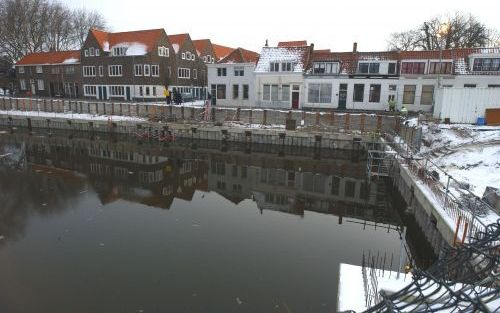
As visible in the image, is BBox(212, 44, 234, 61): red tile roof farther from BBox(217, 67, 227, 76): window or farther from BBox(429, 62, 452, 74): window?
BBox(429, 62, 452, 74): window

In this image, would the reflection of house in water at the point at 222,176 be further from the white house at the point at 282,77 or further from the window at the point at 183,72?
the window at the point at 183,72

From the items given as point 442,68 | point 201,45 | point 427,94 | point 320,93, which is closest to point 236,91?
point 320,93

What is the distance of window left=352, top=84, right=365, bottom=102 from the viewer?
33.0m

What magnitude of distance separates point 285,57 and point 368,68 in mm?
7996

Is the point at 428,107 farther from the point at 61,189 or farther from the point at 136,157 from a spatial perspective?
the point at 61,189

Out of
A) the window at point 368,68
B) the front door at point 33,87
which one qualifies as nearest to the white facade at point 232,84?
the window at point 368,68

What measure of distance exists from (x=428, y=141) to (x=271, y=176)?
8720 millimetres

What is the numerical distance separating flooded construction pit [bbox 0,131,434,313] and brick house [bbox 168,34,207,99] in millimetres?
27404

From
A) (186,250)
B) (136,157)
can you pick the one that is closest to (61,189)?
(136,157)

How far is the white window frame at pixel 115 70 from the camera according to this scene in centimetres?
4478

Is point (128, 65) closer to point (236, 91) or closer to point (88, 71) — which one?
point (88, 71)

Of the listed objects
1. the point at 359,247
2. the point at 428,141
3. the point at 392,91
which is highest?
the point at 392,91

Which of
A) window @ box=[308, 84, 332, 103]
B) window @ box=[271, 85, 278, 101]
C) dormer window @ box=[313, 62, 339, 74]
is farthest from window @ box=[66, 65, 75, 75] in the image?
dormer window @ box=[313, 62, 339, 74]

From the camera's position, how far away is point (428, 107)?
3147 cm
